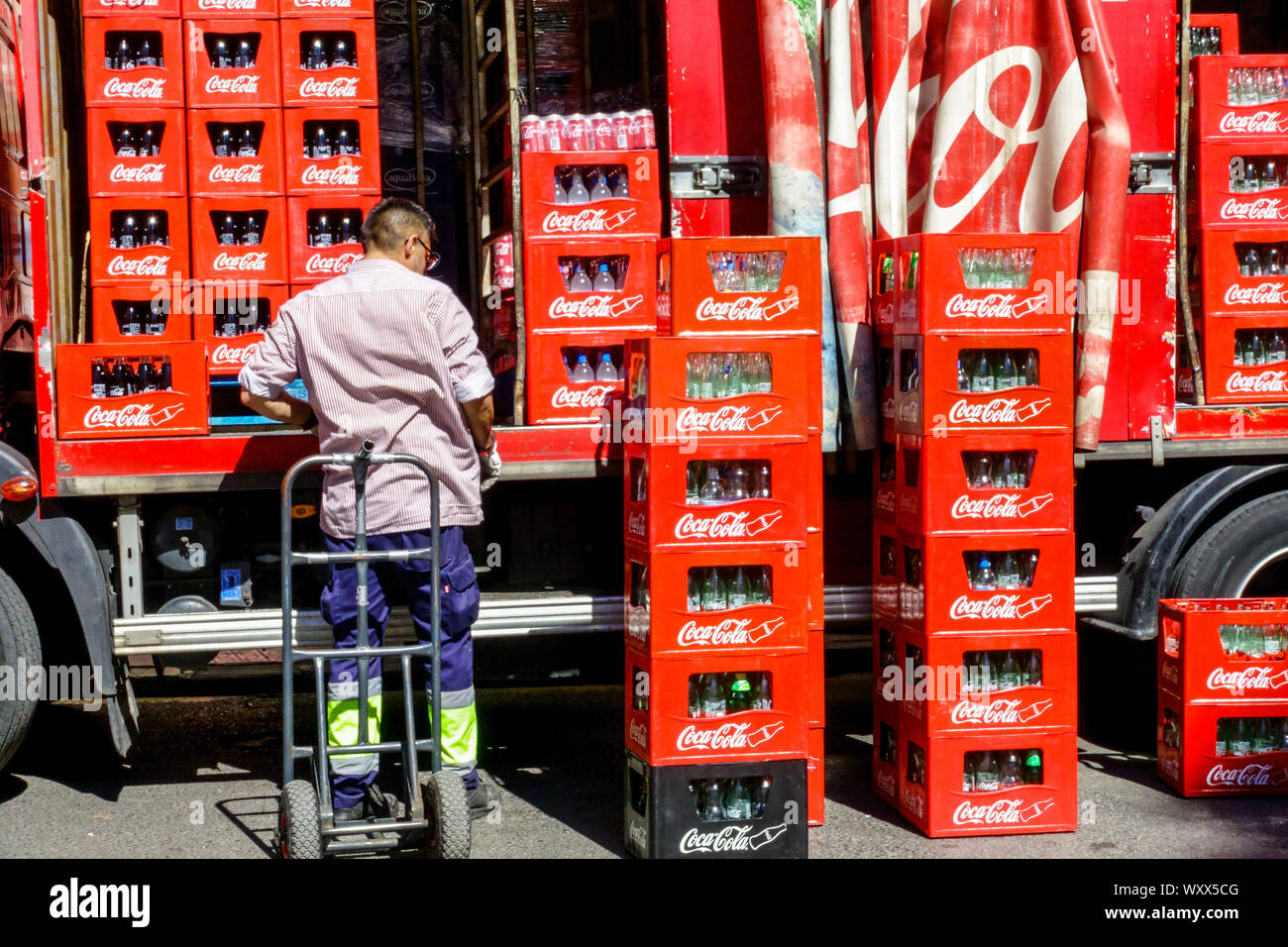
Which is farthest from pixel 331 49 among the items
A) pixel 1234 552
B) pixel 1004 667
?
pixel 1234 552

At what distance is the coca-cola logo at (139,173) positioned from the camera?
5.62 metres

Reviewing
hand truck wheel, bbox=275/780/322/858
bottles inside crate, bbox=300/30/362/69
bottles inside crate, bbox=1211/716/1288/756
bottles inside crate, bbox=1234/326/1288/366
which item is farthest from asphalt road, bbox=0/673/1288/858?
bottles inside crate, bbox=300/30/362/69

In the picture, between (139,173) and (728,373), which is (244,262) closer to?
(139,173)

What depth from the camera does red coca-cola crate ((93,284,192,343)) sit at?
5.62 m

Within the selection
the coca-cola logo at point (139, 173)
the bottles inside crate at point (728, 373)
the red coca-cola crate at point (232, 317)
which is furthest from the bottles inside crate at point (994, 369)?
the coca-cola logo at point (139, 173)

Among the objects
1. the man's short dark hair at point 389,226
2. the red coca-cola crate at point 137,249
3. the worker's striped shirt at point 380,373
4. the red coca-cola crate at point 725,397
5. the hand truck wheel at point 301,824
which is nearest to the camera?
the hand truck wheel at point 301,824

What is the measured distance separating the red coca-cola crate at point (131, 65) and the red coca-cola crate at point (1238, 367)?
423 centimetres

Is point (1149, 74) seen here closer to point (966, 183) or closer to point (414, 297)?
point (966, 183)

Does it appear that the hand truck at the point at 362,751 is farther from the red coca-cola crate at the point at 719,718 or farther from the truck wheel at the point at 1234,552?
the truck wheel at the point at 1234,552

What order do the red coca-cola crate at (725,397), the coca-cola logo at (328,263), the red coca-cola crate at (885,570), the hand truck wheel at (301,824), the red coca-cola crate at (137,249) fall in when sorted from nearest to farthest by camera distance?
the hand truck wheel at (301,824), the red coca-cola crate at (725,397), the red coca-cola crate at (885,570), the red coca-cola crate at (137,249), the coca-cola logo at (328,263)

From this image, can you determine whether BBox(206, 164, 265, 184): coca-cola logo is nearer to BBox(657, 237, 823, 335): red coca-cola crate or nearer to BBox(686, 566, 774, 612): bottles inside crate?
BBox(657, 237, 823, 335): red coca-cola crate
